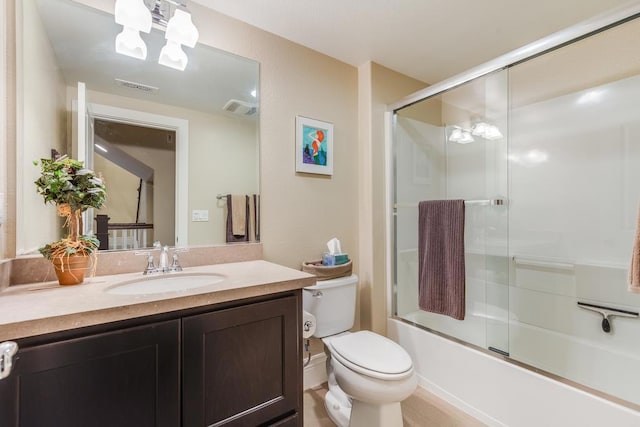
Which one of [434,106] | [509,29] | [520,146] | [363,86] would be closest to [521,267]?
[520,146]

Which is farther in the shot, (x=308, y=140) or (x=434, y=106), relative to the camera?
(x=434, y=106)

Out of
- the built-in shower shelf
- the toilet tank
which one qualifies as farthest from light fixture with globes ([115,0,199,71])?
the built-in shower shelf

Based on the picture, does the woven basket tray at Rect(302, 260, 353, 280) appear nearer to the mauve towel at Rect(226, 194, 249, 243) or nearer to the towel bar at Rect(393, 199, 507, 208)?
the mauve towel at Rect(226, 194, 249, 243)

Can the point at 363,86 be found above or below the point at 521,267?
above

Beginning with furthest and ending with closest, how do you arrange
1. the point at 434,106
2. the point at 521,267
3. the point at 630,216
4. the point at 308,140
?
1. the point at 434,106
2. the point at 521,267
3. the point at 308,140
4. the point at 630,216

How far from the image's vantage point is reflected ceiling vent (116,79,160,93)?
1280 mm

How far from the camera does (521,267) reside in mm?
2041

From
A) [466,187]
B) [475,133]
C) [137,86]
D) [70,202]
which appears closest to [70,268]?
[70,202]

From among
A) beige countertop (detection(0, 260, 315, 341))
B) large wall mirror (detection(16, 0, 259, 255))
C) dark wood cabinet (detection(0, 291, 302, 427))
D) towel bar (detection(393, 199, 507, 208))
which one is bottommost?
dark wood cabinet (detection(0, 291, 302, 427))

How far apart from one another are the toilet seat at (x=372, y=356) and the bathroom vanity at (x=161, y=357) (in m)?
0.35

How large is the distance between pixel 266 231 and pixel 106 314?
1.00 m

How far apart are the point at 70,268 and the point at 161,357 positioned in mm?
516

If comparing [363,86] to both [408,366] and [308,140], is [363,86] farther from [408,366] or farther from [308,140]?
[408,366]

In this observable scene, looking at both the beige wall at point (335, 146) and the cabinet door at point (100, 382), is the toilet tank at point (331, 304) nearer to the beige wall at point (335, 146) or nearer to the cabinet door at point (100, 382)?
the beige wall at point (335, 146)
